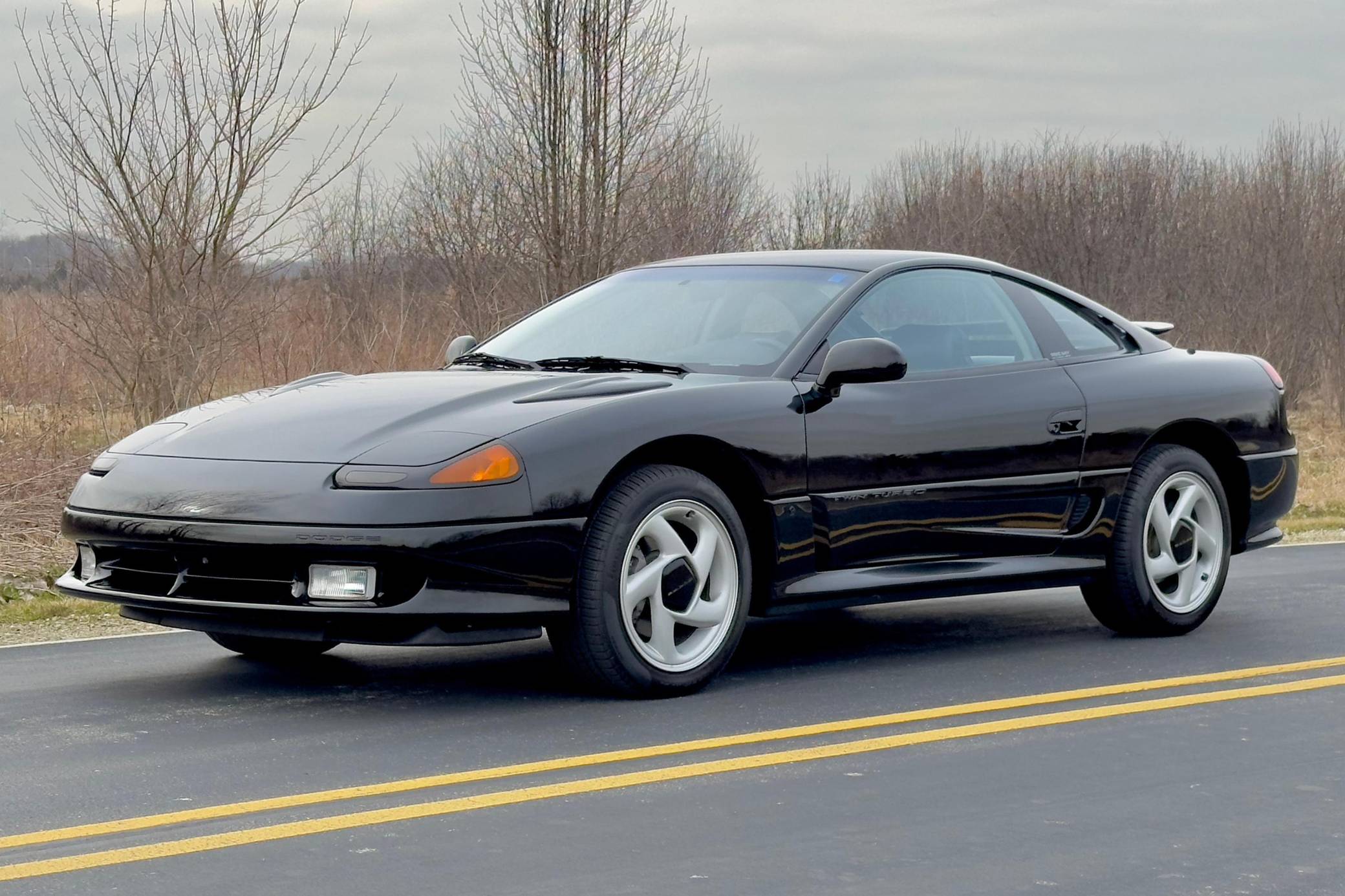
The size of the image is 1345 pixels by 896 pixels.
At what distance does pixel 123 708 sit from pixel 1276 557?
7.55 metres

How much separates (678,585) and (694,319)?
137cm

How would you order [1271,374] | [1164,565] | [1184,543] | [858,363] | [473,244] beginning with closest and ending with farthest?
[858,363]
[1164,565]
[1184,543]
[1271,374]
[473,244]

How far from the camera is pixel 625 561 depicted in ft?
19.3

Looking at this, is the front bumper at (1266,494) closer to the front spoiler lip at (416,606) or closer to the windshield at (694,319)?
the windshield at (694,319)

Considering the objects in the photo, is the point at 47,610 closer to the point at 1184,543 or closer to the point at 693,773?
the point at 693,773

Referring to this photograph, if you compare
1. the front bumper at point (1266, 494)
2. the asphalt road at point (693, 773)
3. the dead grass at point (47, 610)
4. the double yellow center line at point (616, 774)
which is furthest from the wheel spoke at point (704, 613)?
the dead grass at point (47, 610)

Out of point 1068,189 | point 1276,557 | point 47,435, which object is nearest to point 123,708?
point 47,435

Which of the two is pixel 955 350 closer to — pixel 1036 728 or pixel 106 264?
pixel 1036 728

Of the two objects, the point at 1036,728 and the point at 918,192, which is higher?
the point at 918,192

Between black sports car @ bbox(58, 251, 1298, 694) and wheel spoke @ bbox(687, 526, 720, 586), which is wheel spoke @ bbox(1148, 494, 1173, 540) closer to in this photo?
black sports car @ bbox(58, 251, 1298, 694)

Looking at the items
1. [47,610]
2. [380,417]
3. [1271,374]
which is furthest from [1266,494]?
[47,610]

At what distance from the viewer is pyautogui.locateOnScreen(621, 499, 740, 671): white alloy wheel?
5945mm

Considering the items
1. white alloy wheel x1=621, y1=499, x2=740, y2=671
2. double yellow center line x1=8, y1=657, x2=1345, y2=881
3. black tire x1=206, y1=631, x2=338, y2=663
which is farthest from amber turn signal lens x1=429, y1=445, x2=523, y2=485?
black tire x1=206, y1=631, x2=338, y2=663

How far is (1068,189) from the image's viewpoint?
32.8m
